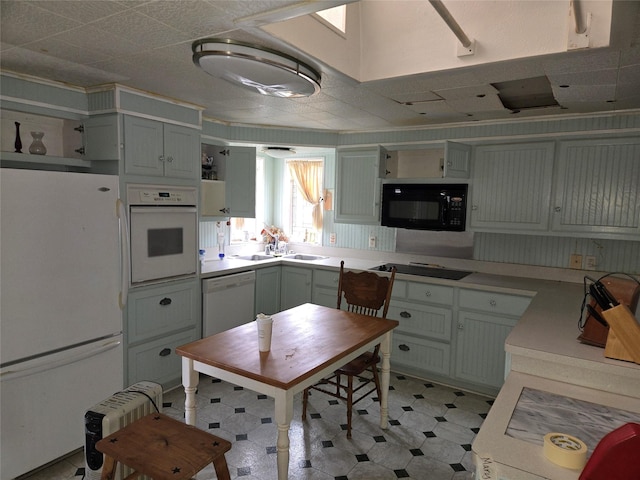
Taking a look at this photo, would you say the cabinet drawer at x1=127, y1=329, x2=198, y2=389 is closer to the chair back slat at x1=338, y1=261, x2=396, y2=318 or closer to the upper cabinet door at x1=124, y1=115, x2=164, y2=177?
the upper cabinet door at x1=124, y1=115, x2=164, y2=177

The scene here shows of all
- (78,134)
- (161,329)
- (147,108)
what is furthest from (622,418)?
(78,134)

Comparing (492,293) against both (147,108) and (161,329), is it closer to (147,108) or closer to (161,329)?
(161,329)

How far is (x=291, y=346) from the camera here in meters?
2.23

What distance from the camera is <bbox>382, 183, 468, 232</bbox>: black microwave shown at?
377cm

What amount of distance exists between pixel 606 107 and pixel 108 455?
374cm

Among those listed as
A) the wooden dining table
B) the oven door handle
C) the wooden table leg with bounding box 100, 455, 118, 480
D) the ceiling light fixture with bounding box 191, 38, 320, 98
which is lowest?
the wooden table leg with bounding box 100, 455, 118, 480

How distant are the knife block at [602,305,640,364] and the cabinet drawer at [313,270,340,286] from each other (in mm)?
2613

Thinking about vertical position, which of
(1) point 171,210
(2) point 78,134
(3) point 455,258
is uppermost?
(2) point 78,134

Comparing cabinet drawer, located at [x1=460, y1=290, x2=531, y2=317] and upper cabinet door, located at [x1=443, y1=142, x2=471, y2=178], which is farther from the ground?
upper cabinet door, located at [x1=443, y1=142, x2=471, y2=178]

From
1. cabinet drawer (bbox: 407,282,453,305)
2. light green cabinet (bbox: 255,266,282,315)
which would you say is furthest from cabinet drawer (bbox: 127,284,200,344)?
cabinet drawer (bbox: 407,282,453,305)

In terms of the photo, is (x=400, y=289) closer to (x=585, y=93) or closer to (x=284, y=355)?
(x=284, y=355)

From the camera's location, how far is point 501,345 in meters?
3.34

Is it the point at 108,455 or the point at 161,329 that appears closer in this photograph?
the point at 108,455

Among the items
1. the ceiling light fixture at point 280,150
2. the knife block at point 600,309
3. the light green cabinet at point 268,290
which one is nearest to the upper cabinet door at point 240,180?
the ceiling light fixture at point 280,150
